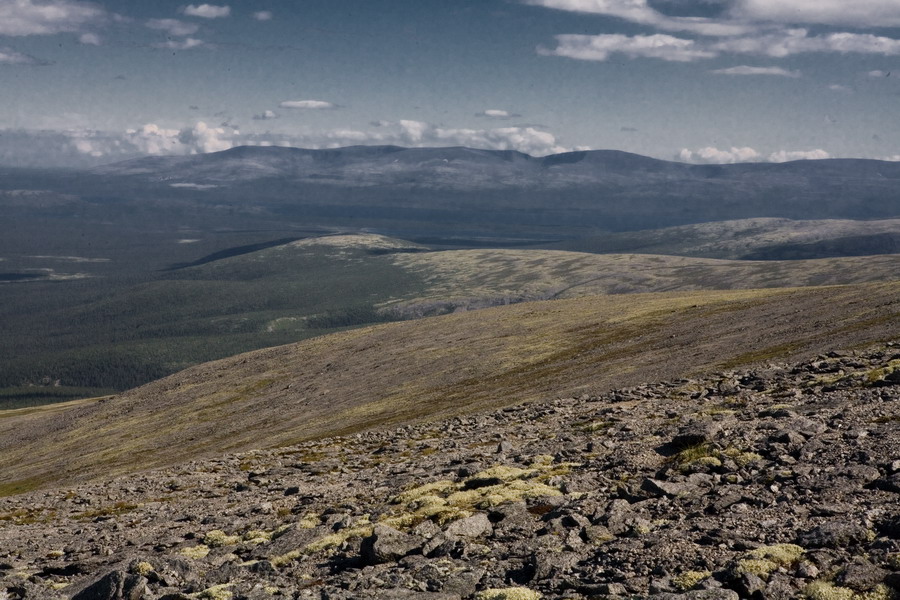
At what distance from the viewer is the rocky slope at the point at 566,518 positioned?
2062cm

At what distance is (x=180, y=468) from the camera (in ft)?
197

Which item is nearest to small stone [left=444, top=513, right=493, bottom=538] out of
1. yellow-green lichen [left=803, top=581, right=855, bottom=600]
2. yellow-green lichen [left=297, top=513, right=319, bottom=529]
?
yellow-green lichen [left=297, top=513, right=319, bottom=529]

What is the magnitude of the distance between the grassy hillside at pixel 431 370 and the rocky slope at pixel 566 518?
904 inches

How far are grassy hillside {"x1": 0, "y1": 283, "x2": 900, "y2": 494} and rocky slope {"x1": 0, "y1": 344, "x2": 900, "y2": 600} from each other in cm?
2297

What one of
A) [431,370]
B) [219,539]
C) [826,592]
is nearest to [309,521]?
[219,539]

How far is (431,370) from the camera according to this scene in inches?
4208

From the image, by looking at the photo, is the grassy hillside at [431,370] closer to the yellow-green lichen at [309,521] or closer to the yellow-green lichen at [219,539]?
the yellow-green lichen at [309,521]

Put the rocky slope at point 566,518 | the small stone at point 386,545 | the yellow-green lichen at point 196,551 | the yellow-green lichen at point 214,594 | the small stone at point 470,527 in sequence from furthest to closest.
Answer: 1. the yellow-green lichen at point 196,551
2. the small stone at point 470,527
3. the small stone at point 386,545
4. the yellow-green lichen at point 214,594
5. the rocky slope at point 566,518

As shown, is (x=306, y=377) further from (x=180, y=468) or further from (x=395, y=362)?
(x=180, y=468)

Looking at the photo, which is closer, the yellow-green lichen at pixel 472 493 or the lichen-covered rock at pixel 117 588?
the lichen-covered rock at pixel 117 588

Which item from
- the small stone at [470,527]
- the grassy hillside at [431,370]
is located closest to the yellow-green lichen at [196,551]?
the small stone at [470,527]

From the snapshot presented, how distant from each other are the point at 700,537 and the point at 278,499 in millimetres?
24862

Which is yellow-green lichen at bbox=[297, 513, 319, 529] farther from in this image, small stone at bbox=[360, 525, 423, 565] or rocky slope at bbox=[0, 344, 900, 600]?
small stone at bbox=[360, 525, 423, 565]

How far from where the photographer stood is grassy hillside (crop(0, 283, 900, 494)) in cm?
7369
